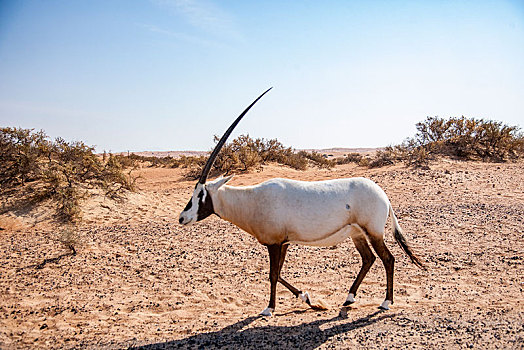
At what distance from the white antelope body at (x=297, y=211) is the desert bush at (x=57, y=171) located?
259 inches

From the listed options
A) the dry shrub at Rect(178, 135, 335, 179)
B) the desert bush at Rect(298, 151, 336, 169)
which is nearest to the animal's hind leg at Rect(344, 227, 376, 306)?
the dry shrub at Rect(178, 135, 335, 179)

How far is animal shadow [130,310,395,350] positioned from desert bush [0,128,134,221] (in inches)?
285

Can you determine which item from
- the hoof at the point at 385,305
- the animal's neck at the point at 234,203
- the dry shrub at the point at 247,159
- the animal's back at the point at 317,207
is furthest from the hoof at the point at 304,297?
the dry shrub at the point at 247,159

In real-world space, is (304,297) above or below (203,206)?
below

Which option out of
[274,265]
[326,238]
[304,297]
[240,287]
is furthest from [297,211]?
[240,287]

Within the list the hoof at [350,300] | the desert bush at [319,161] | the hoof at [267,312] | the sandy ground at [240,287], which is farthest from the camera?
the desert bush at [319,161]

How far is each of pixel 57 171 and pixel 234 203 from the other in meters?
8.65

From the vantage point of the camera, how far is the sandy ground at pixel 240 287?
4.09 meters

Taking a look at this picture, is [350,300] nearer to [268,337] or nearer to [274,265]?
[274,265]

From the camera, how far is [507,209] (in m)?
9.71

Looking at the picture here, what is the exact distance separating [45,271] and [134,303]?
2.39 meters

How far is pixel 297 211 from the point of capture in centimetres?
487

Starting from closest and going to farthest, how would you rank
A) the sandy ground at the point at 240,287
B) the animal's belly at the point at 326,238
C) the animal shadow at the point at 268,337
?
the animal shadow at the point at 268,337 → the sandy ground at the point at 240,287 → the animal's belly at the point at 326,238

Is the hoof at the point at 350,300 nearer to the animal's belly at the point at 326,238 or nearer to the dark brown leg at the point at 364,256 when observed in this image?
the dark brown leg at the point at 364,256
